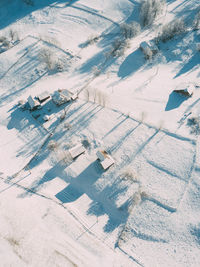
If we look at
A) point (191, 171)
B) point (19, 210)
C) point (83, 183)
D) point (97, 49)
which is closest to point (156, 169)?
point (191, 171)

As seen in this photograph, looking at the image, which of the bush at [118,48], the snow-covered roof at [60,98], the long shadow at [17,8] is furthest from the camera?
the long shadow at [17,8]

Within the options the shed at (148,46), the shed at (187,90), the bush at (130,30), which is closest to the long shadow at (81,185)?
the shed at (187,90)

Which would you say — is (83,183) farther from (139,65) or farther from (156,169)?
(139,65)

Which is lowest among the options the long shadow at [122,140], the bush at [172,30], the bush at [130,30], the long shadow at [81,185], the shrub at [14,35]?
the long shadow at [81,185]

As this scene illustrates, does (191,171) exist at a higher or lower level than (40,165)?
lower

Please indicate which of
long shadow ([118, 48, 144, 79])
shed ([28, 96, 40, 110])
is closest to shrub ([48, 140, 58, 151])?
shed ([28, 96, 40, 110])

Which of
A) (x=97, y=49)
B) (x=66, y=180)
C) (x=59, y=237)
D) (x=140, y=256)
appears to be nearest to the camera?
(x=140, y=256)

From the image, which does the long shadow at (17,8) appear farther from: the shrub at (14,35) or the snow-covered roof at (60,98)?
the snow-covered roof at (60,98)
